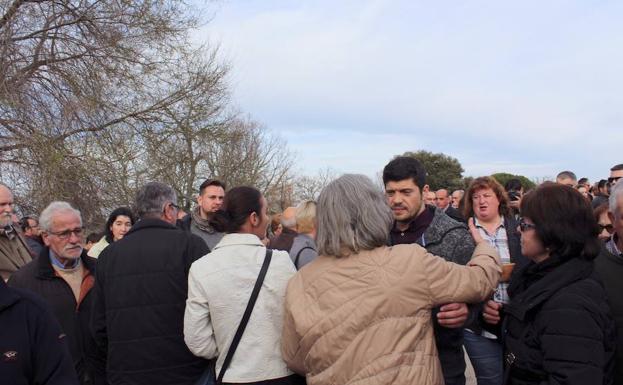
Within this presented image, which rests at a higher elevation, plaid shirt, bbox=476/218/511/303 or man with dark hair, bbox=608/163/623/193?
man with dark hair, bbox=608/163/623/193

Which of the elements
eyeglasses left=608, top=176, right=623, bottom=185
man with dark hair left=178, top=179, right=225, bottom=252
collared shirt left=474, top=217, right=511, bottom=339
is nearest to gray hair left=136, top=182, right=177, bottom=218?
man with dark hair left=178, top=179, right=225, bottom=252

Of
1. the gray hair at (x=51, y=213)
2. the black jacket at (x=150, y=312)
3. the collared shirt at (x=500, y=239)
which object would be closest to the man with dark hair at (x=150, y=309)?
the black jacket at (x=150, y=312)

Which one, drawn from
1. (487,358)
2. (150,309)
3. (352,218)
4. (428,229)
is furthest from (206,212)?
(352,218)

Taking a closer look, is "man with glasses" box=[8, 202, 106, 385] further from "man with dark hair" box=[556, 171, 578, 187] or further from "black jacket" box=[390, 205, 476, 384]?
"man with dark hair" box=[556, 171, 578, 187]

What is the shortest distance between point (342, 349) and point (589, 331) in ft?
3.26

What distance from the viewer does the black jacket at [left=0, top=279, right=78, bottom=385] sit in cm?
202

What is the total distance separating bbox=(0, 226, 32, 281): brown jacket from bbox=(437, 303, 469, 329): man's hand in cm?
349

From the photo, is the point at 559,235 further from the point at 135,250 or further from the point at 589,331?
the point at 135,250

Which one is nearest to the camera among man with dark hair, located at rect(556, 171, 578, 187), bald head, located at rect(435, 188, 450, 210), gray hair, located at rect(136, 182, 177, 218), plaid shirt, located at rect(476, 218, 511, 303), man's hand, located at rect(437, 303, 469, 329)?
man's hand, located at rect(437, 303, 469, 329)

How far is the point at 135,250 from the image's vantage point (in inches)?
136

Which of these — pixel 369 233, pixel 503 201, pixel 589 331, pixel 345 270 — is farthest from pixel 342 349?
pixel 503 201

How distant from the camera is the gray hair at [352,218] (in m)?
2.56

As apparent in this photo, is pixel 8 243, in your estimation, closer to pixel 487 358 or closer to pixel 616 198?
pixel 487 358

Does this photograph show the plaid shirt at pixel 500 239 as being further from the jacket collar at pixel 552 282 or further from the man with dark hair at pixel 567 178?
the man with dark hair at pixel 567 178
